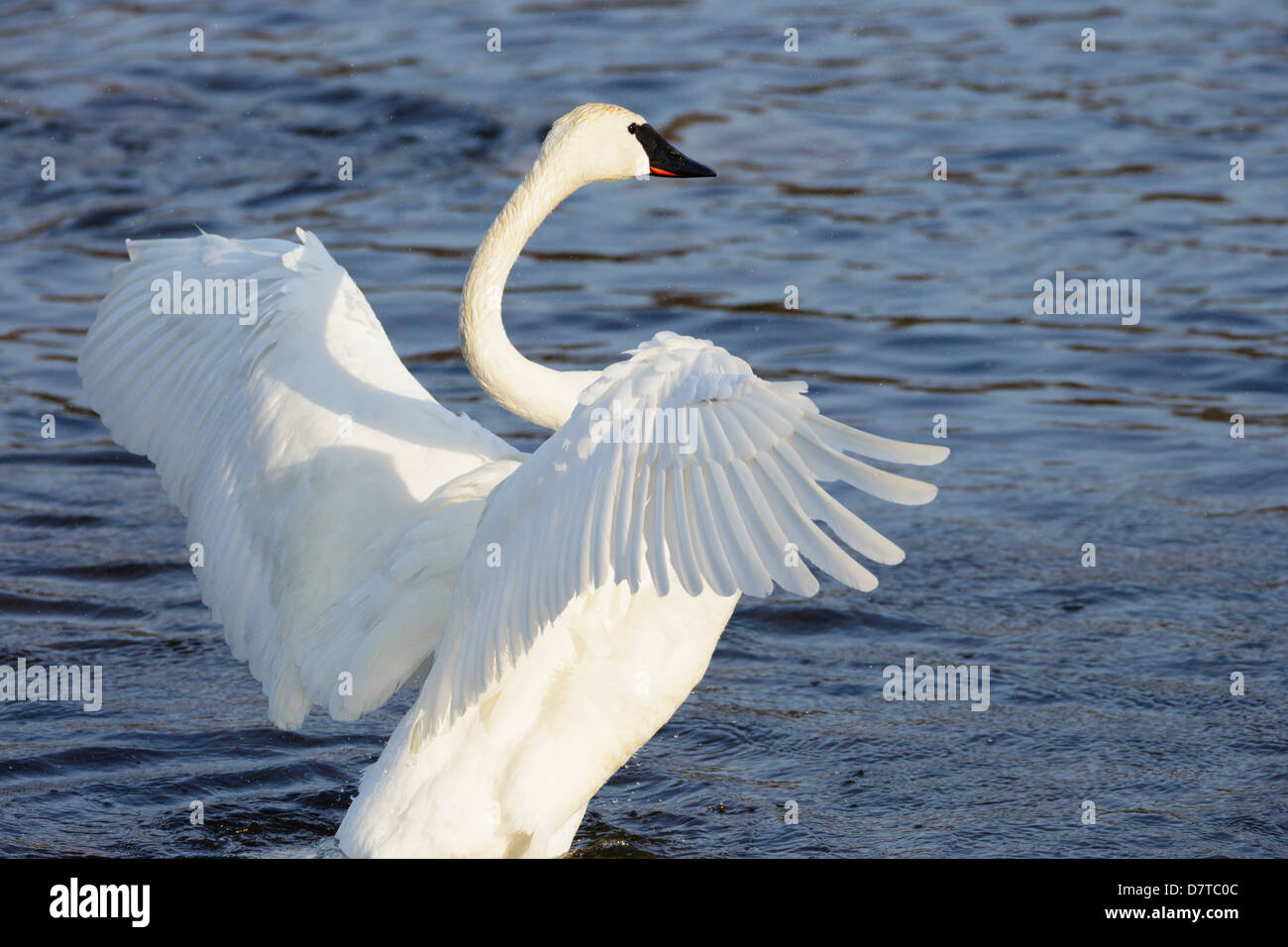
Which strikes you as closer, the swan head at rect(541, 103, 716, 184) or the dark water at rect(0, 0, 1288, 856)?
the swan head at rect(541, 103, 716, 184)

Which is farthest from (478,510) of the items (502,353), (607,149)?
(607,149)

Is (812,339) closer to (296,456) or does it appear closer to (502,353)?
(296,456)

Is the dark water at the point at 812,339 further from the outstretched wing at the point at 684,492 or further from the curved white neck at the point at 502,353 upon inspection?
the outstretched wing at the point at 684,492

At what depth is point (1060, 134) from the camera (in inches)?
507

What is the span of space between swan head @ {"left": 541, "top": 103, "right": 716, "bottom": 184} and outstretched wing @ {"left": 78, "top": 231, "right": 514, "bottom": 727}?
2.68 ft

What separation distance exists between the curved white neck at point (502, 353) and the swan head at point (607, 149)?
0.21m

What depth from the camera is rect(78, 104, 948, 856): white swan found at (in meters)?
3.83

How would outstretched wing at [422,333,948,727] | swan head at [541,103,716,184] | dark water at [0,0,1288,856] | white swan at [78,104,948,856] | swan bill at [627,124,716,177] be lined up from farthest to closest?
dark water at [0,0,1288,856] → swan bill at [627,124,716,177] → swan head at [541,103,716,184] → white swan at [78,104,948,856] → outstretched wing at [422,333,948,727]

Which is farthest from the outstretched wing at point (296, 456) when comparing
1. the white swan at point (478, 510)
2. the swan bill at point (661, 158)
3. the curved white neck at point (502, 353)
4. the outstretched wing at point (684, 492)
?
the swan bill at point (661, 158)

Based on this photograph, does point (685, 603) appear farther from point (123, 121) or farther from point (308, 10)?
point (308, 10)

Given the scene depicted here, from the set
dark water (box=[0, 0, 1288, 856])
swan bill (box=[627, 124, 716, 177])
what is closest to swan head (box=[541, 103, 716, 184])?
swan bill (box=[627, 124, 716, 177])

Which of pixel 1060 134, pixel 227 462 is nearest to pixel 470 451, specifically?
pixel 227 462

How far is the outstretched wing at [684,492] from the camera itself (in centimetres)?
370

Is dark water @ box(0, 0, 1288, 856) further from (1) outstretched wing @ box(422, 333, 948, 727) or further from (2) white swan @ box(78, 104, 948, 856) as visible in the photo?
(1) outstretched wing @ box(422, 333, 948, 727)
